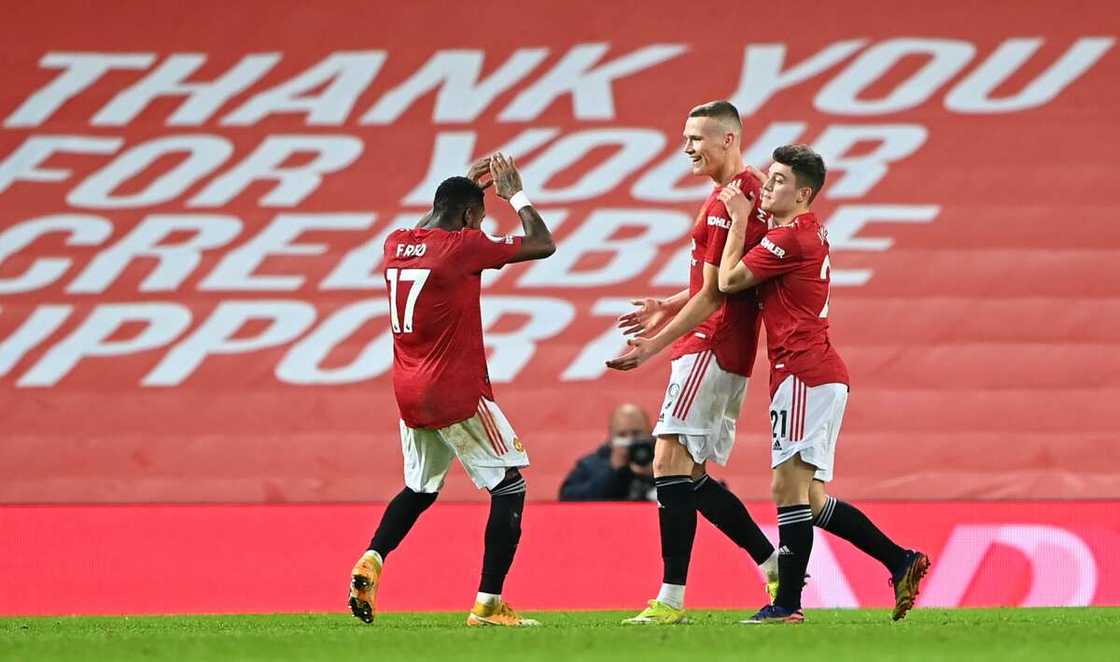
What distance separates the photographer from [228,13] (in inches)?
511

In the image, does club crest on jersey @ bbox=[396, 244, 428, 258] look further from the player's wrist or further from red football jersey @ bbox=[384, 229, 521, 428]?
the player's wrist

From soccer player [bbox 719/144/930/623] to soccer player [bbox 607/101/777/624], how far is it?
163 mm

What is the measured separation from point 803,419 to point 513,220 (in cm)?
593

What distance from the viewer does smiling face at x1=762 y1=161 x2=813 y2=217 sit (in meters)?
6.89

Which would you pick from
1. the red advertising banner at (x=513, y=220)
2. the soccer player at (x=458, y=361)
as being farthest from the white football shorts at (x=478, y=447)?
the red advertising banner at (x=513, y=220)

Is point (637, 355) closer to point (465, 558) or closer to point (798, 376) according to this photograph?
point (798, 376)

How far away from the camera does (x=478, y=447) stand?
700cm

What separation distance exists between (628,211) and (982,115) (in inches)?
103

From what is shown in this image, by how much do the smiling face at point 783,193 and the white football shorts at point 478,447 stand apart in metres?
1.36

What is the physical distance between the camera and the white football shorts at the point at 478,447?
6984 millimetres

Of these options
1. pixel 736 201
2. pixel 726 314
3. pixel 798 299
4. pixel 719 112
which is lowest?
pixel 726 314

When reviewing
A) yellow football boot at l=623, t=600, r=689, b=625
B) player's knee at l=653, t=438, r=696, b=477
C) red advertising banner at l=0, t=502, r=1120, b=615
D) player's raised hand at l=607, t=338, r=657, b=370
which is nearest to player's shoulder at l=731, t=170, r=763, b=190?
player's raised hand at l=607, t=338, r=657, b=370

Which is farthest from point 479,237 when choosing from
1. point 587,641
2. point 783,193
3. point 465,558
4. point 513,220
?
point 513,220

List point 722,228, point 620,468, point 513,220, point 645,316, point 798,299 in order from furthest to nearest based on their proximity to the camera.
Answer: point 513,220, point 620,468, point 645,316, point 722,228, point 798,299
